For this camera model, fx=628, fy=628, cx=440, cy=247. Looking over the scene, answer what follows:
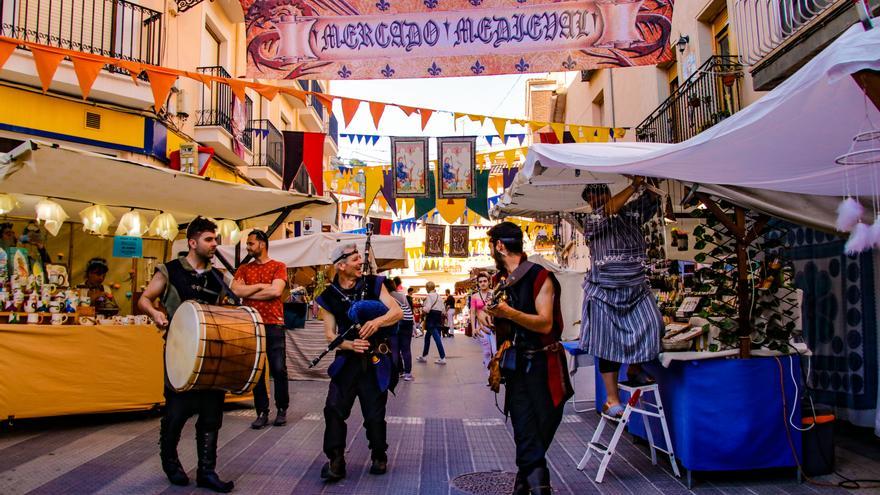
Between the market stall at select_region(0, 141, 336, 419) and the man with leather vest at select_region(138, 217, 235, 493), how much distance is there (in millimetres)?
1969

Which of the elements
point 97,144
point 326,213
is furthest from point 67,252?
point 326,213

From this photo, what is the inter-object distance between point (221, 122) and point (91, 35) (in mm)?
3637

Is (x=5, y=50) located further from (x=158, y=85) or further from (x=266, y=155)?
(x=266, y=155)

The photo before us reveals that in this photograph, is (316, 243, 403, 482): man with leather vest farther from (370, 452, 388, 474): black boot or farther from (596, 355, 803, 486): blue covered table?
(596, 355, 803, 486): blue covered table

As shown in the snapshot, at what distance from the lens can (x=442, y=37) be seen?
870 cm

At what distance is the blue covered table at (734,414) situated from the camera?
4180 mm

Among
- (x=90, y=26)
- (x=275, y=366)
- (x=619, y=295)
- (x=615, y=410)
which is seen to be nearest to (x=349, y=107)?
(x=275, y=366)

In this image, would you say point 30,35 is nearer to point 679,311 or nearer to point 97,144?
point 97,144

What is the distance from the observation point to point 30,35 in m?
9.76

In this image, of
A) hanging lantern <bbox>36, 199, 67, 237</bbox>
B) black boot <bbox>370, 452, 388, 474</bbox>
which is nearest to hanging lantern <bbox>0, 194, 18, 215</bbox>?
hanging lantern <bbox>36, 199, 67, 237</bbox>

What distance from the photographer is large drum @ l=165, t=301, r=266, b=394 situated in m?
3.89

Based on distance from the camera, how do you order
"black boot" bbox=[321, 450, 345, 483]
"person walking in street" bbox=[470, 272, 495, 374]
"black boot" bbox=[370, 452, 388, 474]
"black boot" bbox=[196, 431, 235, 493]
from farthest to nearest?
1. "person walking in street" bbox=[470, 272, 495, 374]
2. "black boot" bbox=[370, 452, 388, 474]
3. "black boot" bbox=[321, 450, 345, 483]
4. "black boot" bbox=[196, 431, 235, 493]

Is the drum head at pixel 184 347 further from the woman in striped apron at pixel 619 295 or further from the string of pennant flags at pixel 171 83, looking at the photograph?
the string of pennant flags at pixel 171 83

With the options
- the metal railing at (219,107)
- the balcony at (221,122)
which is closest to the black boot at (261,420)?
the balcony at (221,122)
